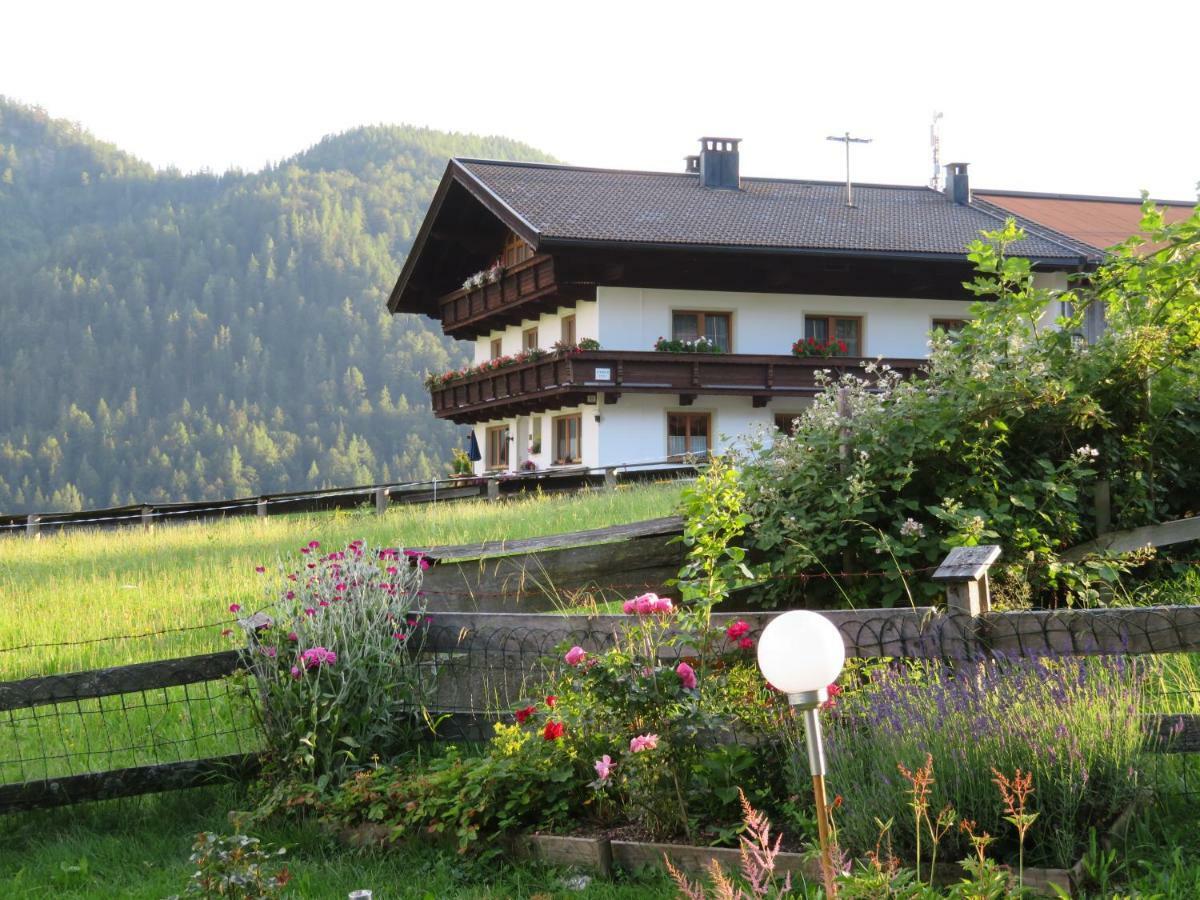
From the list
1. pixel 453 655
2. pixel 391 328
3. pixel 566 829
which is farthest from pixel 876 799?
pixel 391 328

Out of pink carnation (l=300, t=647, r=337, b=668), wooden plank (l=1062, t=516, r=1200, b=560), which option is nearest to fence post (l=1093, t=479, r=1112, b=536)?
wooden plank (l=1062, t=516, r=1200, b=560)

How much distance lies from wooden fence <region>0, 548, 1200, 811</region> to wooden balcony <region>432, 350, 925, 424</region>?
66.0 ft

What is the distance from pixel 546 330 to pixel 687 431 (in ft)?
15.6

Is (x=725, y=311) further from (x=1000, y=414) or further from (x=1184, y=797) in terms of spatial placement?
(x=1184, y=797)

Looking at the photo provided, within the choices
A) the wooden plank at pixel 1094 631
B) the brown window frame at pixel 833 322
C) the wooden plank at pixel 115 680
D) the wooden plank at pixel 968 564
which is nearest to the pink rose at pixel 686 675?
the wooden plank at pixel 968 564

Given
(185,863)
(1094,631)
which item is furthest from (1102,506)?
(185,863)

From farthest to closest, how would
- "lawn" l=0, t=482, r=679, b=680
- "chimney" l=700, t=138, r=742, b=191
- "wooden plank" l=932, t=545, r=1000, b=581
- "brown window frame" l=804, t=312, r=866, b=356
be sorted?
"chimney" l=700, t=138, r=742, b=191, "brown window frame" l=804, t=312, r=866, b=356, "lawn" l=0, t=482, r=679, b=680, "wooden plank" l=932, t=545, r=1000, b=581

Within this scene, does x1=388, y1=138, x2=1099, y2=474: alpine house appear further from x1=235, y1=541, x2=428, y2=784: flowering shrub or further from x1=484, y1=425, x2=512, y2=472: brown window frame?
x1=235, y1=541, x2=428, y2=784: flowering shrub

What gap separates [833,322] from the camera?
2997 centimetres

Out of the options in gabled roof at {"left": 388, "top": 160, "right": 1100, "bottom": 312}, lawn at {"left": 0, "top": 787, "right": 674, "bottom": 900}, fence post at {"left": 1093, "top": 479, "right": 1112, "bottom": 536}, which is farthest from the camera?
gabled roof at {"left": 388, "top": 160, "right": 1100, "bottom": 312}

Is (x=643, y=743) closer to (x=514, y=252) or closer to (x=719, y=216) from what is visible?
(x=719, y=216)

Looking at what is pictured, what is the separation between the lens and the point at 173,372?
5162 inches

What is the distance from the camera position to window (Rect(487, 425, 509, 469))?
112 ft

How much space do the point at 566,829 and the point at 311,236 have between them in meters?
143
